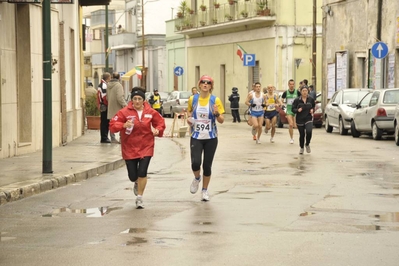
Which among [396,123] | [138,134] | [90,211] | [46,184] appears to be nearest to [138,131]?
[138,134]

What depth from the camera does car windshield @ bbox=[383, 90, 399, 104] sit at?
28469 millimetres

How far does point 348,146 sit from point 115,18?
63451 millimetres

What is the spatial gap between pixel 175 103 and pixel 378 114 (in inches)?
1061

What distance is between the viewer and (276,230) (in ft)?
33.1

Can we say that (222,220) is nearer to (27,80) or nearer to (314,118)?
(27,80)

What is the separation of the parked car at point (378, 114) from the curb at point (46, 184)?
11.9 metres

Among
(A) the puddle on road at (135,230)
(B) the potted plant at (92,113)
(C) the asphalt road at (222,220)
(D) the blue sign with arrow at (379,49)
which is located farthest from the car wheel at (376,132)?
(A) the puddle on road at (135,230)

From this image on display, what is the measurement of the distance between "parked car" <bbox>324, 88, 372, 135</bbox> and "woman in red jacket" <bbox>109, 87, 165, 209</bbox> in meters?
19.5

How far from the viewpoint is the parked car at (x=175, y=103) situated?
177ft

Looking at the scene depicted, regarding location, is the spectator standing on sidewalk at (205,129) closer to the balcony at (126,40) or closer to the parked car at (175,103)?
the parked car at (175,103)

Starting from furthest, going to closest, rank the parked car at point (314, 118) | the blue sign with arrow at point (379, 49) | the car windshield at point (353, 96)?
1. the parked car at point (314, 118)
2. the blue sign with arrow at point (379, 49)
3. the car windshield at point (353, 96)

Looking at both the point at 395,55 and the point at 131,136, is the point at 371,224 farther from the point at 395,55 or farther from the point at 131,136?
the point at 395,55

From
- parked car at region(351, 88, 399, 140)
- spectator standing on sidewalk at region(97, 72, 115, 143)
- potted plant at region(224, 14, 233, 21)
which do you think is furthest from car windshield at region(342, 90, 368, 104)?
potted plant at region(224, 14, 233, 21)

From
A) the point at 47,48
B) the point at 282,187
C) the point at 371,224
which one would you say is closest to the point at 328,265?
the point at 371,224
